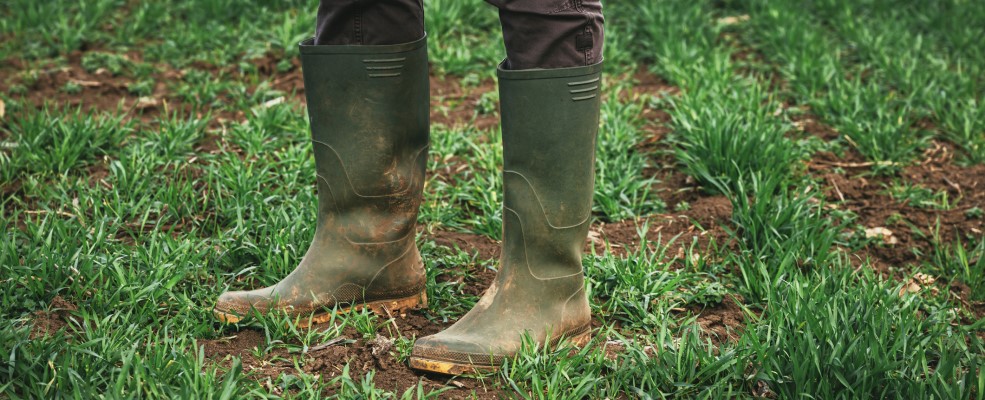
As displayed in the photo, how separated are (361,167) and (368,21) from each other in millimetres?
320

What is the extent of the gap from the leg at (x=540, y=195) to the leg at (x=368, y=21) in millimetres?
290

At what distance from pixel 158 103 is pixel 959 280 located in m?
2.85

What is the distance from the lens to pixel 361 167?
2.04m

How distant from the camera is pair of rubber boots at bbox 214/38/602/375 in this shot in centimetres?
183

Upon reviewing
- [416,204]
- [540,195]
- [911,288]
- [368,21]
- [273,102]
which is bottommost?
[911,288]

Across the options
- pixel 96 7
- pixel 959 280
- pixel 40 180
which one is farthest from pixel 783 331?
pixel 96 7

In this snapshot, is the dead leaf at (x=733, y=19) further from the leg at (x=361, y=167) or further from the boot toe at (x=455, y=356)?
the boot toe at (x=455, y=356)

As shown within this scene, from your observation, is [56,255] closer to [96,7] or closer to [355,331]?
[355,331]

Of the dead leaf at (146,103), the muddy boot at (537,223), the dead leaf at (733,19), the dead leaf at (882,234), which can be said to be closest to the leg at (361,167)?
the muddy boot at (537,223)

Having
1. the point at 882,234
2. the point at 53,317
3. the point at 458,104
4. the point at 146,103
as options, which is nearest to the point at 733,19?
the point at 458,104

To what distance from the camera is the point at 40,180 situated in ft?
9.36

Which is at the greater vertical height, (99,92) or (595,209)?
(99,92)

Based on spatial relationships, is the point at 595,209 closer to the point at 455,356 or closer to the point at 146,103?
the point at 455,356

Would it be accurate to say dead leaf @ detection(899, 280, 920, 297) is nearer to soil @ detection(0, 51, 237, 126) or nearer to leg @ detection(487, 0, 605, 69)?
leg @ detection(487, 0, 605, 69)
